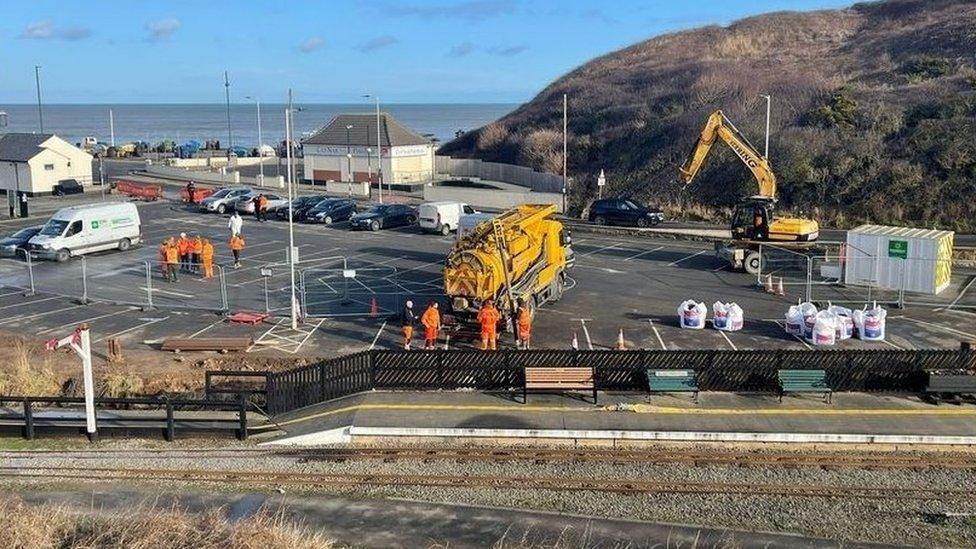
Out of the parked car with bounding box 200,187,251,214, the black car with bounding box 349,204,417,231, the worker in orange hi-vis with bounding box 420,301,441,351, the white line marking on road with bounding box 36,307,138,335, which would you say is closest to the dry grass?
the worker in orange hi-vis with bounding box 420,301,441,351

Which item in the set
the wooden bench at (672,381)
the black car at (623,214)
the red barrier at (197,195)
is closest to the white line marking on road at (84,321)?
the wooden bench at (672,381)

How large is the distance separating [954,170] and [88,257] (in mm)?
43630

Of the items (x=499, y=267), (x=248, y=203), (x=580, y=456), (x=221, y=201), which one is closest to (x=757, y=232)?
(x=499, y=267)

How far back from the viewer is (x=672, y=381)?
64.3 ft

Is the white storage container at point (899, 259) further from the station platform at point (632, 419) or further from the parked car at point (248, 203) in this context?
the parked car at point (248, 203)

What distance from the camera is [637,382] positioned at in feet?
66.2

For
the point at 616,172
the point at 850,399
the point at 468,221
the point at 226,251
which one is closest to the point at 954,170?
the point at 616,172

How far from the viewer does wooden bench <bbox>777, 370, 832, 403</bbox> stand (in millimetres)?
19328

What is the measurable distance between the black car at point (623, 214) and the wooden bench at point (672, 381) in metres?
25.8

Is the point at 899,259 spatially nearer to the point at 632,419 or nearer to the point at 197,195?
the point at 632,419

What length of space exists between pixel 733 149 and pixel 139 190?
38.6 meters

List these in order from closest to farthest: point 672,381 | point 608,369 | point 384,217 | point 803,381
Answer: point 803,381 < point 672,381 < point 608,369 < point 384,217

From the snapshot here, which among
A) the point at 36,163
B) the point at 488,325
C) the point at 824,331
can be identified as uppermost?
the point at 36,163

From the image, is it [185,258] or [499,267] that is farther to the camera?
[185,258]
